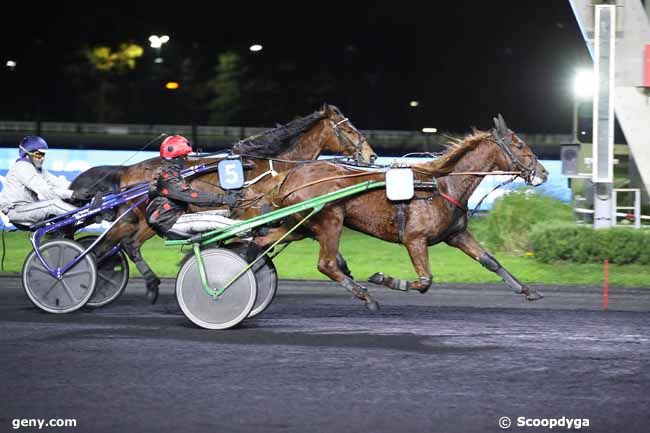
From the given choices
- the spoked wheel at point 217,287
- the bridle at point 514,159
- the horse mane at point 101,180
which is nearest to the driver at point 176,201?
the spoked wheel at point 217,287

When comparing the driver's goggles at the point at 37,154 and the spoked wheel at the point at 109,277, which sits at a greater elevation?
the driver's goggles at the point at 37,154

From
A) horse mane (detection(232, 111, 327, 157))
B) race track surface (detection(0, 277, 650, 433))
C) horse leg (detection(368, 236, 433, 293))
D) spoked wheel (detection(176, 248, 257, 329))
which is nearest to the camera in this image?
race track surface (detection(0, 277, 650, 433))

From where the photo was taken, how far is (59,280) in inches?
354

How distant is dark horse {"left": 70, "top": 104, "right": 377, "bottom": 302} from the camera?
9.78m

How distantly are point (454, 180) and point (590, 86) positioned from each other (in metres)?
7.32

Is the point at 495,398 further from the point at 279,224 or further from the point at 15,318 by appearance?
the point at 15,318

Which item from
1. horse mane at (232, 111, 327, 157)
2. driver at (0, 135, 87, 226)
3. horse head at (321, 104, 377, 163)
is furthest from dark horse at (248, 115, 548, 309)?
driver at (0, 135, 87, 226)

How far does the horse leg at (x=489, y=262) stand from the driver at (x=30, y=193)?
141 inches

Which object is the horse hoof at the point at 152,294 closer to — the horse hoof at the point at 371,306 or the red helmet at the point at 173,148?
the red helmet at the point at 173,148

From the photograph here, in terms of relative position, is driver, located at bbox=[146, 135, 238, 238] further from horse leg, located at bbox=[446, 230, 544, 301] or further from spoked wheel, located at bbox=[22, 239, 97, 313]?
horse leg, located at bbox=[446, 230, 544, 301]

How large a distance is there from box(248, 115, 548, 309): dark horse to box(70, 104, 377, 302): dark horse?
93 centimetres

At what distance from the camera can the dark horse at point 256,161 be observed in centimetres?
978

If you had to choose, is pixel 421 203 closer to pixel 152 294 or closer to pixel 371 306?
pixel 371 306

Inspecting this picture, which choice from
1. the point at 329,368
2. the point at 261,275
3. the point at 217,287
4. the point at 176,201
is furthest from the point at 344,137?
the point at 329,368
